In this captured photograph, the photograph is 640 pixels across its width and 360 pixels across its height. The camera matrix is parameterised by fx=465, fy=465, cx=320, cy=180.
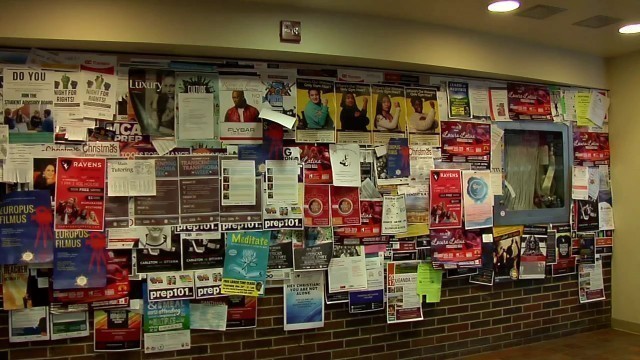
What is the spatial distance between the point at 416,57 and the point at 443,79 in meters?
0.45

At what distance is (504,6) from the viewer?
2793mm

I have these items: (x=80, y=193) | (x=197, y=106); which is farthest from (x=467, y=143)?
(x=80, y=193)

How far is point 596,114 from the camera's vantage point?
4039mm

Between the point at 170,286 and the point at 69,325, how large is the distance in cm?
58

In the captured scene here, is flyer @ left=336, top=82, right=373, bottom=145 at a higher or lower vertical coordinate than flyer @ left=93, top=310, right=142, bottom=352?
higher

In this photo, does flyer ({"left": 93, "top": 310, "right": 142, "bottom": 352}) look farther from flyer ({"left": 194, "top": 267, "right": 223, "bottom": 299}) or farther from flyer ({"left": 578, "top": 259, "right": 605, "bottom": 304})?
flyer ({"left": 578, "top": 259, "right": 605, "bottom": 304})

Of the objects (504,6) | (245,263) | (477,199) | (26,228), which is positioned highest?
(504,6)

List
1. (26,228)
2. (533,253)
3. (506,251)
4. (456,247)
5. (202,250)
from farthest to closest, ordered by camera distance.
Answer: (533,253) < (506,251) < (456,247) < (202,250) < (26,228)

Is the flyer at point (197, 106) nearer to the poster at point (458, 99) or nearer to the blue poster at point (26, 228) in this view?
the blue poster at point (26, 228)

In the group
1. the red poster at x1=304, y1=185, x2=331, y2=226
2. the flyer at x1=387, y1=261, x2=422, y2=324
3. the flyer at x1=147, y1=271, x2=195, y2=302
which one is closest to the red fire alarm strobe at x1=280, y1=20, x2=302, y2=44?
the red poster at x1=304, y1=185, x2=331, y2=226

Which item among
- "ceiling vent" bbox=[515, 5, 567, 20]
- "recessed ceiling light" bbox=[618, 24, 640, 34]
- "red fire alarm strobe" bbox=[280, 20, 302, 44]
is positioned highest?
"recessed ceiling light" bbox=[618, 24, 640, 34]

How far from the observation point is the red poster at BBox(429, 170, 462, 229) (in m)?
3.37

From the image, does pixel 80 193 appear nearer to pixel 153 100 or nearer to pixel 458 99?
pixel 153 100

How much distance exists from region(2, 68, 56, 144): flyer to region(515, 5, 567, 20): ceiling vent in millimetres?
2859
